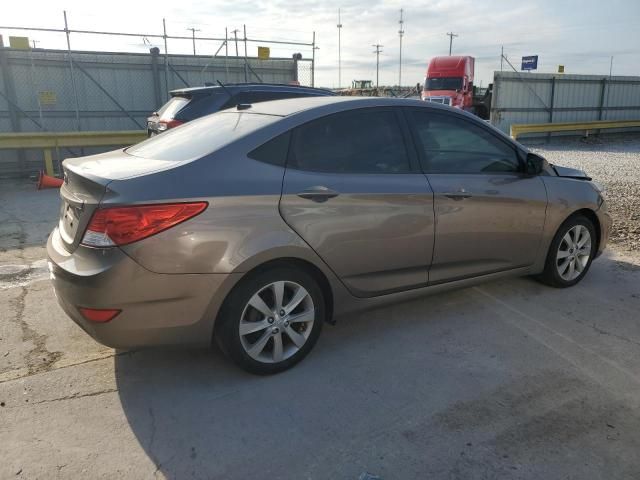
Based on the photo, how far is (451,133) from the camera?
392 centimetres

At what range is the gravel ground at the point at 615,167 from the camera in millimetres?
6681

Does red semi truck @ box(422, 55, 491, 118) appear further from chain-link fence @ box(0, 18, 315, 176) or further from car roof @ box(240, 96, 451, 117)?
car roof @ box(240, 96, 451, 117)

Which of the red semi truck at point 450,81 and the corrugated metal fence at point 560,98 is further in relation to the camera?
the red semi truck at point 450,81

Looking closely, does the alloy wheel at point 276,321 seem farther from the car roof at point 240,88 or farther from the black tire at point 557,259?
Result: the car roof at point 240,88

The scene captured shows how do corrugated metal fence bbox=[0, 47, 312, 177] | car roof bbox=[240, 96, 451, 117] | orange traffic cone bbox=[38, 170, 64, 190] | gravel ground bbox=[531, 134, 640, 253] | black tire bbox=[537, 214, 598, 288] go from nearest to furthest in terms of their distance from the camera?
car roof bbox=[240, 96, 451, 117]
black tire bbox=[537, 214, 598, 288]
gravel ground bbox=[531, 134, 640, 253]
orange traffic cone bbox=[38, 170, 64, 190]
corrugated metal fence bbox=[0, 47, 312, 177]

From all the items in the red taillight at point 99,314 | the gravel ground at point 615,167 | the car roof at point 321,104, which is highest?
the car roof at point 321,104

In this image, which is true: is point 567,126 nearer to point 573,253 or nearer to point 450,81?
point 450,81

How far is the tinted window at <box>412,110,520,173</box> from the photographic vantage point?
379 cm

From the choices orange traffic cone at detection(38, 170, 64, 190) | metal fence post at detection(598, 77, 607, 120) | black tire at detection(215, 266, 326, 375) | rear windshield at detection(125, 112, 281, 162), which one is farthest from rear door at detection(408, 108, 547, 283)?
metal fence post at detection(598, 77, 607, 120)

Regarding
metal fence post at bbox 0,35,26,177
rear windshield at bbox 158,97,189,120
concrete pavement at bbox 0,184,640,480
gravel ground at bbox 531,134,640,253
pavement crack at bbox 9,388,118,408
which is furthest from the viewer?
metal fence post at bbox 0,35,26,177

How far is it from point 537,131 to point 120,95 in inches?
526

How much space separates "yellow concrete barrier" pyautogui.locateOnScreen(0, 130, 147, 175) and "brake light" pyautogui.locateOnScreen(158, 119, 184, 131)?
274cm

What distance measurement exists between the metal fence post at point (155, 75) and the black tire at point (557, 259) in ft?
36.2

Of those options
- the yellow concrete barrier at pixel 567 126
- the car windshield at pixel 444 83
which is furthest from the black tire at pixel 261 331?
the car windshield at pixel 444 83
